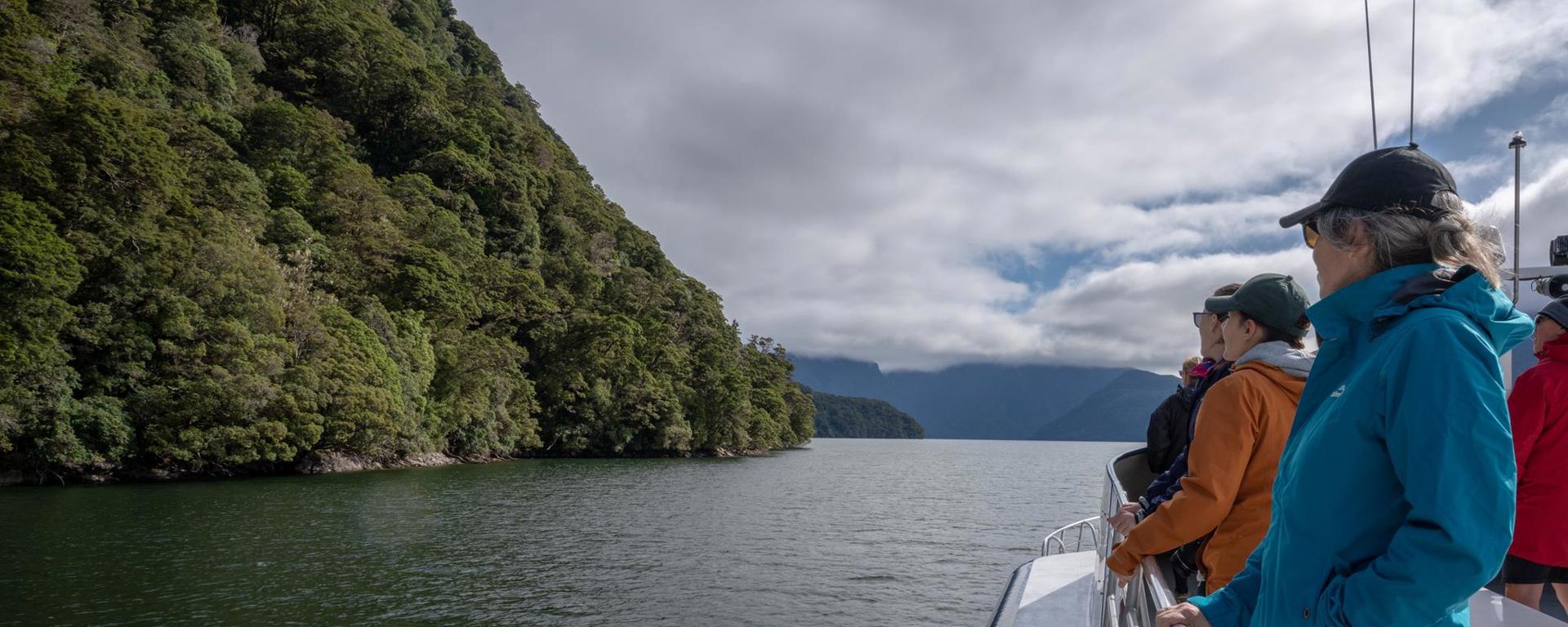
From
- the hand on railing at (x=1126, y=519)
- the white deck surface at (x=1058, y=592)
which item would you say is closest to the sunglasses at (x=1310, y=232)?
the hand on railing at (x=1126, y=519)

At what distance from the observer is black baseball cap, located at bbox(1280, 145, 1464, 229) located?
1.35 metres

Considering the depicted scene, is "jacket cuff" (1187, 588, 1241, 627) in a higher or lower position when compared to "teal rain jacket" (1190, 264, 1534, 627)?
lower

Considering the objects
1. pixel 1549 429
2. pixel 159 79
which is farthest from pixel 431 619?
pixel 159 79

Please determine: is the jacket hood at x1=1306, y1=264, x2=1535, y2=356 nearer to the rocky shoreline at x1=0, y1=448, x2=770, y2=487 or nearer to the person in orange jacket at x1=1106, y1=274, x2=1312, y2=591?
the person in orange jacket at x1=1106, y1=274, x2=1312, y2=591

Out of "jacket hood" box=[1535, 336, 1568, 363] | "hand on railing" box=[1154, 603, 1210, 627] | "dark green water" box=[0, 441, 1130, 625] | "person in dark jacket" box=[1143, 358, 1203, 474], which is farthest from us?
"dark green water" box=[0, 441, 1130, 625]

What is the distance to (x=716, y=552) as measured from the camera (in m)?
17.9

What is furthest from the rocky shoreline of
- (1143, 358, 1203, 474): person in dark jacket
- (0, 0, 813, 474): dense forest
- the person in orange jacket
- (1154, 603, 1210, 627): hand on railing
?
(1154, 603, 1210, 627): hand on railing

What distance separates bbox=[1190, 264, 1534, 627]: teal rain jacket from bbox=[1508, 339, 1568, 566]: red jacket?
2318 mm

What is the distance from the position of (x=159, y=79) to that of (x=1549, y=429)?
52485 millimetres

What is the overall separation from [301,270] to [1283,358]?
136ft

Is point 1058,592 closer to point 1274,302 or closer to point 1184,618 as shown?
point 1274,302

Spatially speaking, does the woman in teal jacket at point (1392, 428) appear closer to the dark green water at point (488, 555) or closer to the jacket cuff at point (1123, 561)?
the jacket cuff at point (1123, 561)

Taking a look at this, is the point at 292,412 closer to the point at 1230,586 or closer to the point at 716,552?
the point at 716,552

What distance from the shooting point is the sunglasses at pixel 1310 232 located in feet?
5.07
